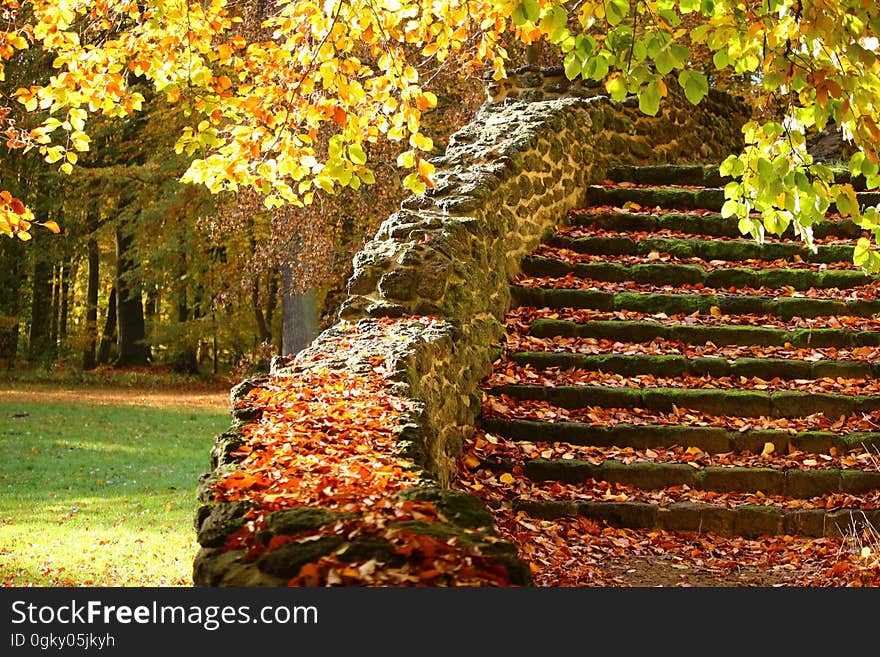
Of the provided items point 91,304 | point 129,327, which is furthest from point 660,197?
point 91,304

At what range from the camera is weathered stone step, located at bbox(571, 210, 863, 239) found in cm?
949

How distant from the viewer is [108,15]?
23.3 feet

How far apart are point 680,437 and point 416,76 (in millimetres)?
3046

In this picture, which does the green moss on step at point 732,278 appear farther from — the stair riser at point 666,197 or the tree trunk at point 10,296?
the tree trunk at point 10,296

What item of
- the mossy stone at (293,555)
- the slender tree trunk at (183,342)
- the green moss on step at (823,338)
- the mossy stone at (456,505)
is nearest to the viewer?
the mossy stone at (293,555)

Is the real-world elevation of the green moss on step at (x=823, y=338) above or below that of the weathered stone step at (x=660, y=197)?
below

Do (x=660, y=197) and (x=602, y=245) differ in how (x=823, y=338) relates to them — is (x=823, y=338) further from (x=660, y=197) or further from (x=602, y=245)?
(x=660, y=197)

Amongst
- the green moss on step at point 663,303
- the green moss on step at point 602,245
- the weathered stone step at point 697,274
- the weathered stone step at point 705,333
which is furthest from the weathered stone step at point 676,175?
the weathered stone step at point 705,333

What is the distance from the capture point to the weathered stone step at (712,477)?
243 inches

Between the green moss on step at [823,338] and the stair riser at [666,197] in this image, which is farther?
the stair riser at [666,197]

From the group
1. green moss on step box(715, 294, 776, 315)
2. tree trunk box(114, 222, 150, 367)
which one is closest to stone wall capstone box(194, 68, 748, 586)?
green moss on step box(715, 294, 776, 315)

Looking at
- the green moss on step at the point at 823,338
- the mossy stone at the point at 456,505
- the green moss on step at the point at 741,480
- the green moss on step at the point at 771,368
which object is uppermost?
the green moss on step at the point at 823,338

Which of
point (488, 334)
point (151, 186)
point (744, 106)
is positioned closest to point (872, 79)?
point (488, 334)

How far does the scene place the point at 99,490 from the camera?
35.8ft
